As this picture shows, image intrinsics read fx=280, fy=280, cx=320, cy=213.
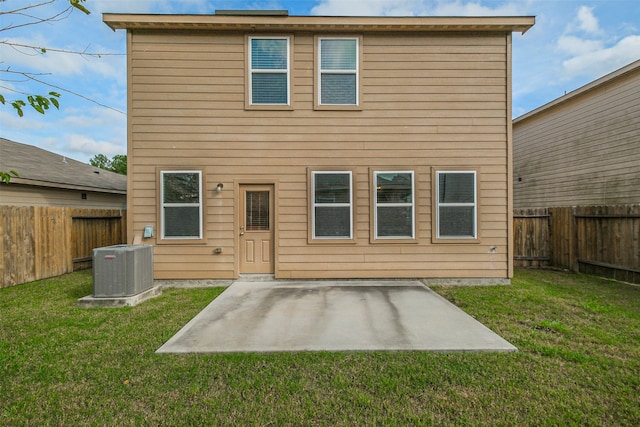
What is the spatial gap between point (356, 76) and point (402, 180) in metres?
2.18

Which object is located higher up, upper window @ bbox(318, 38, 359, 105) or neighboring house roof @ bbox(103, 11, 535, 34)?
neighboring house roof @ bbox(103, 11, 535, 34)

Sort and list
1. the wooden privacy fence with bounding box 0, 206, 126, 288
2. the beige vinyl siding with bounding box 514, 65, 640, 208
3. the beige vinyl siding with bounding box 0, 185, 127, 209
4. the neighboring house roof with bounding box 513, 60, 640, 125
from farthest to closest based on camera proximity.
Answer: the beige vinyl siding with bounding box 514, 65, 640, 208
the neighboring house roof with bounding box 513, 60, 640, 125
the beige vinyl siding with bounding box 0, 185, 127, 209
the wooden privacy fence with bounding box 0, 206, 126, 288

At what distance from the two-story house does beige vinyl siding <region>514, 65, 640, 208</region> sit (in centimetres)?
545

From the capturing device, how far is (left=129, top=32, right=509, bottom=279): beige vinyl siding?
209 inches

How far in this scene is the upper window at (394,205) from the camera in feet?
17.6

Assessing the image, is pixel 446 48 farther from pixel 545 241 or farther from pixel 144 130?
pixel 144 130

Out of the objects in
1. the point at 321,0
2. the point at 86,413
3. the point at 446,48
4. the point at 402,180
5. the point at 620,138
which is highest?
the point at 321,0

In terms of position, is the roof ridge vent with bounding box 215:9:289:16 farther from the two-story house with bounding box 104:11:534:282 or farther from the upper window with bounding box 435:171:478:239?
the upper window with bounding box 435:171:478:239

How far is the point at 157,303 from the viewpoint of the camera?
4262 mm

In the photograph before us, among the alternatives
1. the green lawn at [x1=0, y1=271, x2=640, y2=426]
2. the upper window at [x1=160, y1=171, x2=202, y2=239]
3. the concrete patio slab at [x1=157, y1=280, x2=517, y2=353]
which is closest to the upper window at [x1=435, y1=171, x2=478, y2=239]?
the concrete patio slab at [x1=157, y1=280, x2=517, y2=353]

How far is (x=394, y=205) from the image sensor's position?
17.7 feet

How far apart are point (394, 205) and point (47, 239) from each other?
7.29 meters

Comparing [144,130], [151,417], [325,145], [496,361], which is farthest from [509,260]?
[144,130]

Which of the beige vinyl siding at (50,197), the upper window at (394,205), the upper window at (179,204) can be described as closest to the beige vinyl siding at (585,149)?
the upper window at (394,205)
